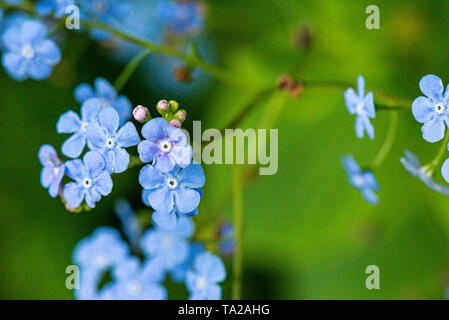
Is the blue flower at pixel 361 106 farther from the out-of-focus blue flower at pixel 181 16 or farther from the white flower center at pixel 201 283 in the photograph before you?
the out-of-focus blue flower at pixel 181 16

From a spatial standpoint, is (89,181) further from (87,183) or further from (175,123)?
(175,123)

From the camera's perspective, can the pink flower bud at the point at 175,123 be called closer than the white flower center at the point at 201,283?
Yes

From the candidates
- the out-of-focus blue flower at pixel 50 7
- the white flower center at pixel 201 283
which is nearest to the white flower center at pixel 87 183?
the white flower center at pixel 201 283

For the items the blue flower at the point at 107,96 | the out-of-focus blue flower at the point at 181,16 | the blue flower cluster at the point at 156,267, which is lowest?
the blue flower cluster at the point at 156,267

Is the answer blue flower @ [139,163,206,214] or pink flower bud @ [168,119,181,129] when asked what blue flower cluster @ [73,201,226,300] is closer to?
blue flower @ [139,163,206,214]

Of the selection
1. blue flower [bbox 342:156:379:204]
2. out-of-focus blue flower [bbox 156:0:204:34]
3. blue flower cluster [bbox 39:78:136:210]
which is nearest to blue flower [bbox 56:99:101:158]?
blue flower cluster [bbox 39:78:136:210]
